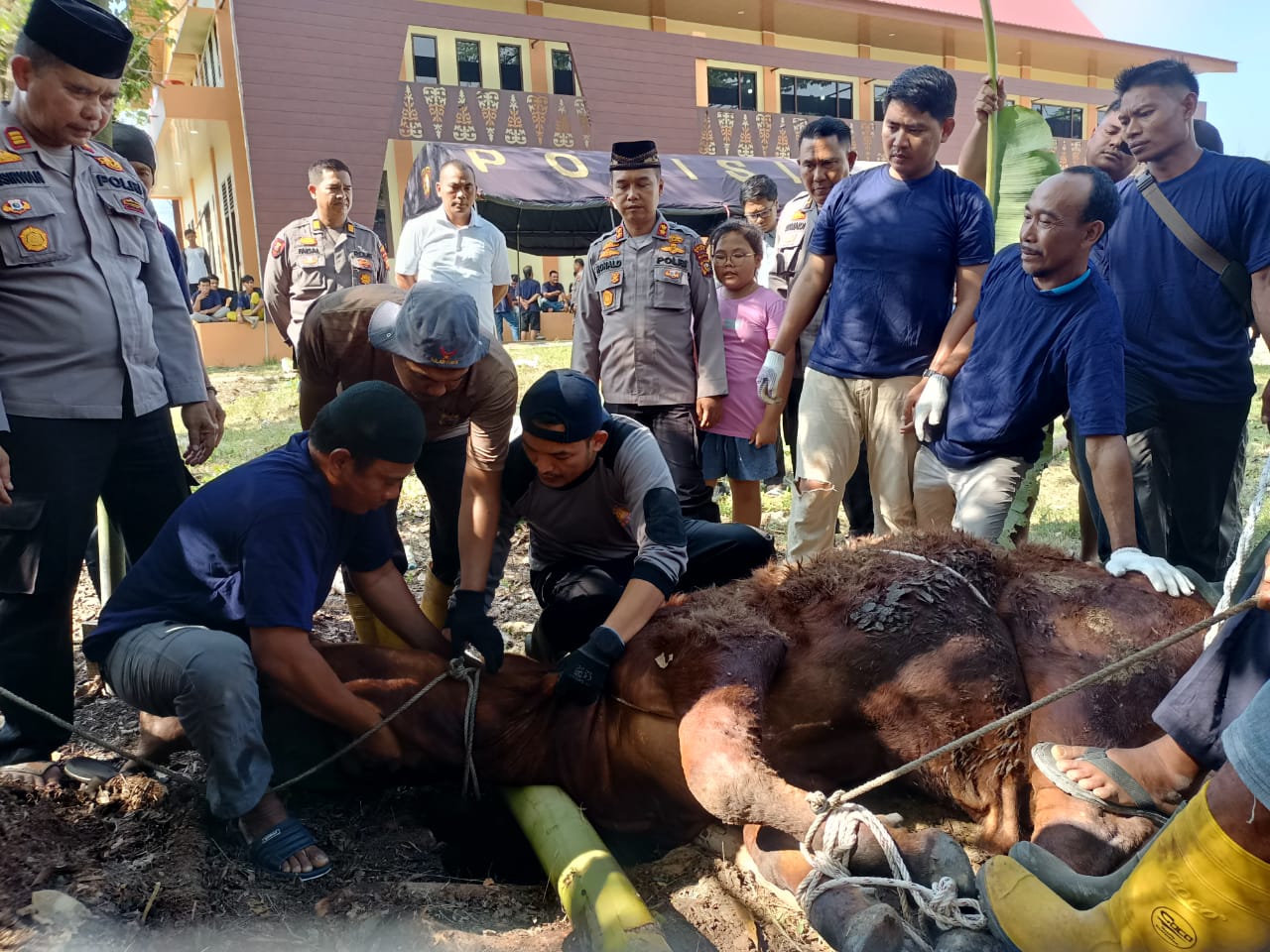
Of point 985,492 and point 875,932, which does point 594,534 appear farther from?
point 875,932

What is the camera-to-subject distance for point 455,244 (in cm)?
608

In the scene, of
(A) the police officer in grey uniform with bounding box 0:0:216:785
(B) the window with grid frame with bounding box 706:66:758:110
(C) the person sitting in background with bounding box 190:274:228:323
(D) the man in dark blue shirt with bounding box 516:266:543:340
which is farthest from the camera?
(B) the window with grid frame with bounding box 706:66:758:110

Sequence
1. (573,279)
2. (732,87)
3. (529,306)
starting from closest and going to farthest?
(529,306), (573,279), (732,87)

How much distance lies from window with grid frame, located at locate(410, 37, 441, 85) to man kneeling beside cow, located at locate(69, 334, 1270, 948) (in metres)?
16.7

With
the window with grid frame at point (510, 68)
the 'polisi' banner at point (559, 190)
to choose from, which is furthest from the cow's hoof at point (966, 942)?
the window with grid frame at point (510, 68)

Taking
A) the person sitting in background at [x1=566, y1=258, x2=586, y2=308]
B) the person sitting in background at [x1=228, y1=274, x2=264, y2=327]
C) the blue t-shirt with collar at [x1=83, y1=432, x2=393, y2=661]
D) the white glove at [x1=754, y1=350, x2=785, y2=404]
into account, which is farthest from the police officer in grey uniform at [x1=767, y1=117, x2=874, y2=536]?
the person sitting in background at [x1=566, y1=258, x2=586, y2=308]

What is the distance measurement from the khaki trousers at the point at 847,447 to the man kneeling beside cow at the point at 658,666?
921mm

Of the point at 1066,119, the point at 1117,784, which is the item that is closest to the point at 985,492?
the point at 1117,784

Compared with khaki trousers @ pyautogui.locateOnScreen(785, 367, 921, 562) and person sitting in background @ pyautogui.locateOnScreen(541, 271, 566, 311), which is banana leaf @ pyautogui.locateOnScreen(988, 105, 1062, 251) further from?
person sitting in background @ pyautogui.locateOnScreen(541, 271, 566, 311)

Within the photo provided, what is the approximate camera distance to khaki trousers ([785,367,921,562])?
3891mm

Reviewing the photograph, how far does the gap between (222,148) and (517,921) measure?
18390 millimetres

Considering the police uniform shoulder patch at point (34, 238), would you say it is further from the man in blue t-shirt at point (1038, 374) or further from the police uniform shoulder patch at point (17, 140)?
the man in blue t-shirt at point (1038, 374)

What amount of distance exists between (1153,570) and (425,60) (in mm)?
17939

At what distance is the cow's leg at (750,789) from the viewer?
1.99m
